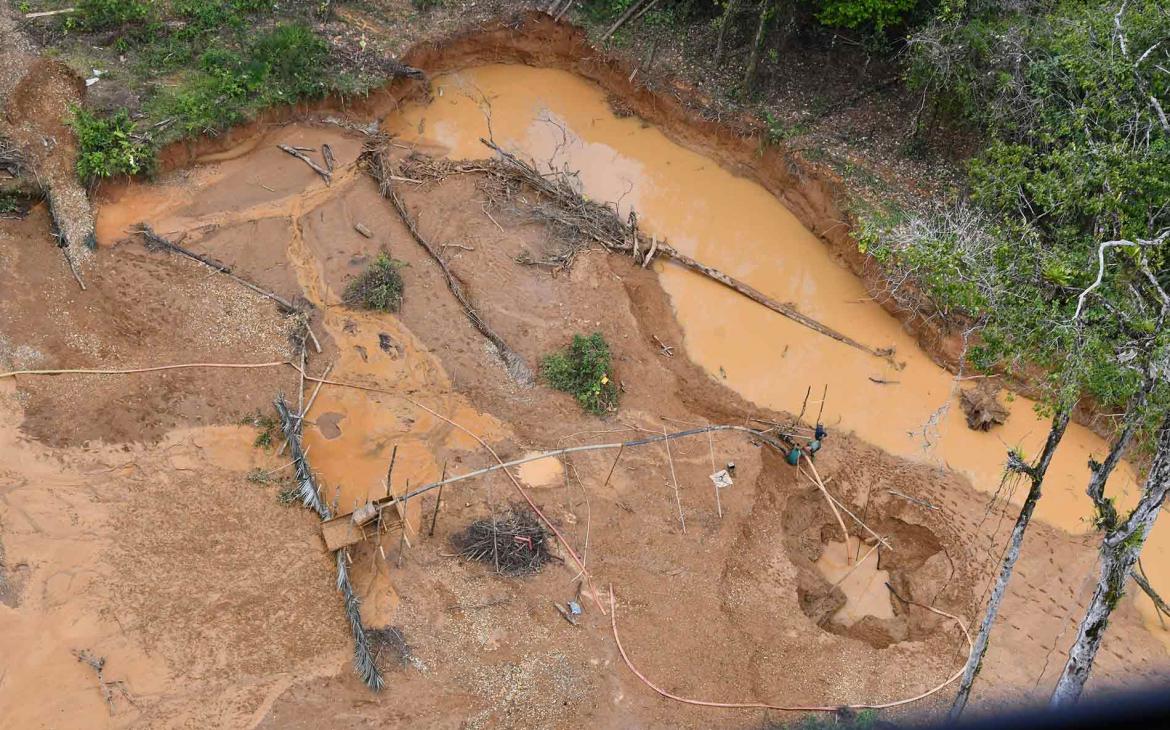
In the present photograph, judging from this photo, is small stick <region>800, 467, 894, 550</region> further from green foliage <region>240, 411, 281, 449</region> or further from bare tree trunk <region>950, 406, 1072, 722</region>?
green foliage <region>240, 411, 281, 449</region>

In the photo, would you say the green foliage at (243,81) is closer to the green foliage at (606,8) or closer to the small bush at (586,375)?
the green foliage at (606,8)

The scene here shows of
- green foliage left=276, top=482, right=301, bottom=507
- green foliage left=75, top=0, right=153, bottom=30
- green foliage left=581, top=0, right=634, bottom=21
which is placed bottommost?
green foliage left=276, top=482, right=301, bottom=507

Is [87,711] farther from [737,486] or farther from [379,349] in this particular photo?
[737,486]

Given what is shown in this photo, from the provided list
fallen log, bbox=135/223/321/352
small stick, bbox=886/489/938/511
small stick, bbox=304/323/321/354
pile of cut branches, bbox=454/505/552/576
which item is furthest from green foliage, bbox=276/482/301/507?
small stick, bbox=886/489/938/511

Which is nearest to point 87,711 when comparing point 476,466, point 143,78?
point 476,466

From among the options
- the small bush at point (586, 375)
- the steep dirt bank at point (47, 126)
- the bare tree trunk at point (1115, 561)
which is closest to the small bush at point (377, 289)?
the small bush at point (586, 375)

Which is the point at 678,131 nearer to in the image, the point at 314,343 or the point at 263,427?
the point at 314,343
